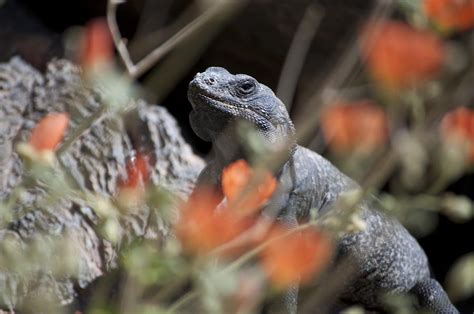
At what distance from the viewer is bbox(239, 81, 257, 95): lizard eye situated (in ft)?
14.9

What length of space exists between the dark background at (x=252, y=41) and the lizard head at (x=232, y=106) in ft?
4.80

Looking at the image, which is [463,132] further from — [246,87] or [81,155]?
[81,155]

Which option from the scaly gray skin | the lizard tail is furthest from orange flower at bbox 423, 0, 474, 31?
the lizard tail

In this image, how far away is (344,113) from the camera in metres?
2.53

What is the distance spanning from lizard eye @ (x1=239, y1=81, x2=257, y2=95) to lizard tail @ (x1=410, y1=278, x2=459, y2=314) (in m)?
1.55

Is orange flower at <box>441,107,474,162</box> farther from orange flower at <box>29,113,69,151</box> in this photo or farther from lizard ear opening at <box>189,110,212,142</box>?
lizard ear opening at <box>189,110,212,142</box>

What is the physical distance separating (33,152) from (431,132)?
943 millimetres

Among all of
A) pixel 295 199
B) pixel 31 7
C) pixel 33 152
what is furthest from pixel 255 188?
pixel 31 7

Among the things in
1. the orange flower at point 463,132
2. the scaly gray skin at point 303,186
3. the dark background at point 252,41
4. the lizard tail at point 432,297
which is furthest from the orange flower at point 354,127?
the dark background at point 252,41

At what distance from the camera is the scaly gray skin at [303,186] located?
4.52 metres

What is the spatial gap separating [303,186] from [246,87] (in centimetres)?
62

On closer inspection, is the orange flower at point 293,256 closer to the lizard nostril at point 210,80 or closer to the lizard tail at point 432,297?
the lizard nostril at point 210,80

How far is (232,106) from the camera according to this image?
4.52 m

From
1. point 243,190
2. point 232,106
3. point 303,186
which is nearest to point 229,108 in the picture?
point 232,106
